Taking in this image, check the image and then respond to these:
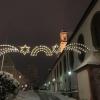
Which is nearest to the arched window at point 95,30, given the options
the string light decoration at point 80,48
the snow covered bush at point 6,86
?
the string light decoration at point 80,48

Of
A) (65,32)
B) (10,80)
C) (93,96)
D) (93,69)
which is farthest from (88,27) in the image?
(65,32)

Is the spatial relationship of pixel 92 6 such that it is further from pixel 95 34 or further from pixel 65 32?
pixel 65 32

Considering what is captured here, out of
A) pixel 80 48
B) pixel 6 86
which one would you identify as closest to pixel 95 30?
pixel 80 48

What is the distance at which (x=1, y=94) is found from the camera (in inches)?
535

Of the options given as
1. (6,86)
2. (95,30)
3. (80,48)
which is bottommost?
(6,86)

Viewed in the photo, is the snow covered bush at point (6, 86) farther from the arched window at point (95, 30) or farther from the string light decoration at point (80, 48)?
the string light decoration at point (80, 48)

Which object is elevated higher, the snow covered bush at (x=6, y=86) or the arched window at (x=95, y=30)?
the arched window at (x=95, y=30)

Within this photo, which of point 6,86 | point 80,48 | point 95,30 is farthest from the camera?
point 80,48

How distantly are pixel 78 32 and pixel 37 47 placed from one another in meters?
10.7

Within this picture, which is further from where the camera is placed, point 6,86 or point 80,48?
point 80,48

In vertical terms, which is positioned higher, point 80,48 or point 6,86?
point 80,48

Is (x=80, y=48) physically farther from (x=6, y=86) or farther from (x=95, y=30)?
(x=6, y=86)

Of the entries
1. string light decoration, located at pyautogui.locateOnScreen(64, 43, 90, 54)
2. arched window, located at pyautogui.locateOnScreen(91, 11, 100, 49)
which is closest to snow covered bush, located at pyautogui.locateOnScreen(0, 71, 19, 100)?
arched window, located at pyautogui.locateOnScreen(91, 11, 100, 49)

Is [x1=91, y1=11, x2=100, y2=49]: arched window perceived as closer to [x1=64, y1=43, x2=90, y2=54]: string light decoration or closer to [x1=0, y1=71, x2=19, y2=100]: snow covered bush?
[x1=64, y1=43, x2=90, y2=54]: string light decoration
